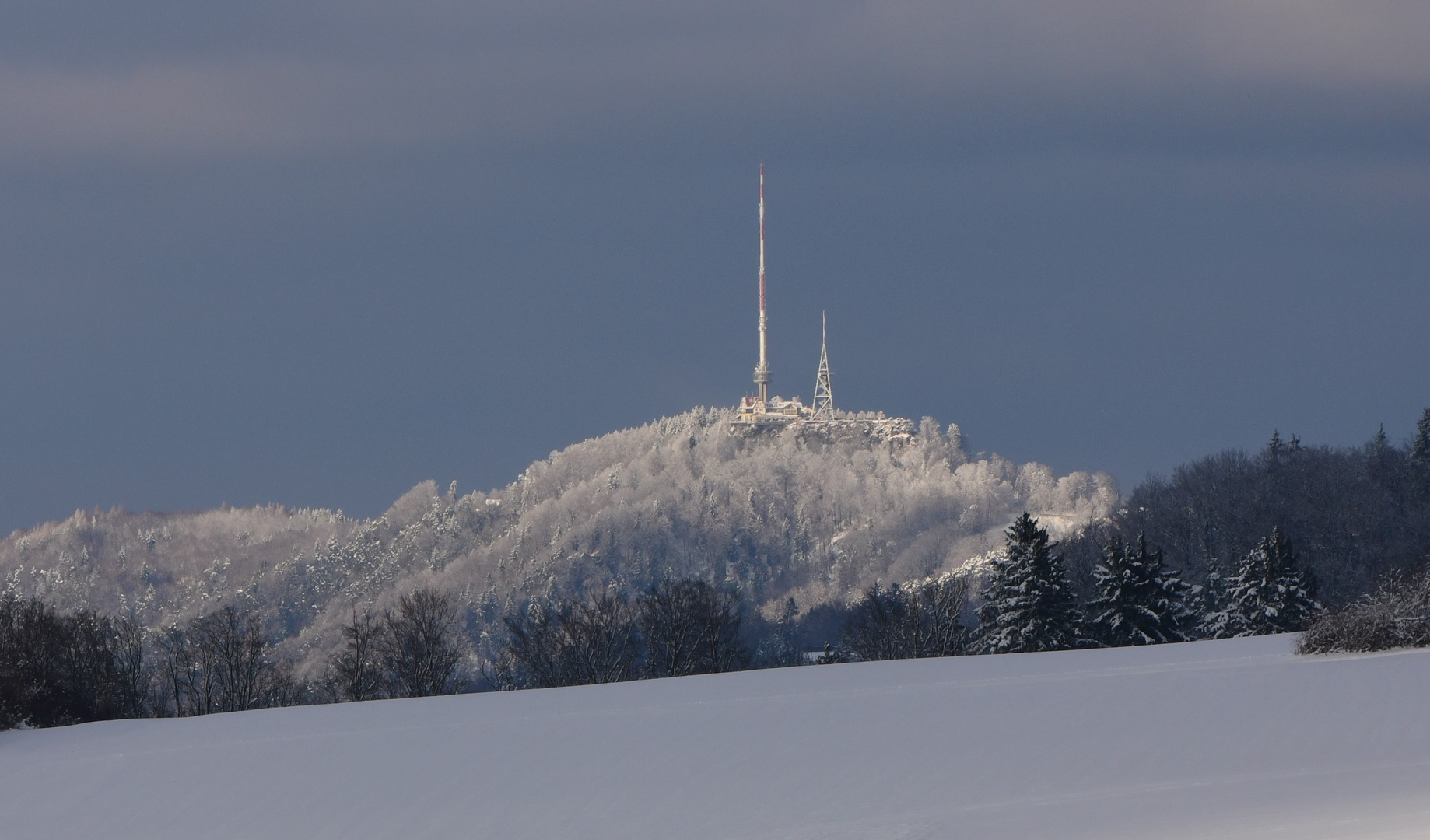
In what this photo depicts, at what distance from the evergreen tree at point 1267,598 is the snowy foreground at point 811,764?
1837 cm

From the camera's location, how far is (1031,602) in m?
42.2

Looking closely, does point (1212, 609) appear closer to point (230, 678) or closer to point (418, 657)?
point (418, 657)

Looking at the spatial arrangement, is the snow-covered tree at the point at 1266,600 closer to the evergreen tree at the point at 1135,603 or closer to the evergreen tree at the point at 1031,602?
the evergreen tree at the point at 1135,603

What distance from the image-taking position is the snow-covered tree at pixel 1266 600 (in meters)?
43.7

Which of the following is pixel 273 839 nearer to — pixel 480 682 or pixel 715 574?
pixel 480 682

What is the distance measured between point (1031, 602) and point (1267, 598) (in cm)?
762

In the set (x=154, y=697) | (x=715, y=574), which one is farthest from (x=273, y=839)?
(x=715, y=574)

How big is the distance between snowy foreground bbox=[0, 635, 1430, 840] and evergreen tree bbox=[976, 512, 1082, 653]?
1575cm

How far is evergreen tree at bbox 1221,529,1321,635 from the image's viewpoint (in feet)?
143

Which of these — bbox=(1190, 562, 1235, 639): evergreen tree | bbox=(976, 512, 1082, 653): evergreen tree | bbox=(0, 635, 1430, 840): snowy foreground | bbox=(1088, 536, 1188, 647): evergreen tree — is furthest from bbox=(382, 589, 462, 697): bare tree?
bbox=(0, 635, 1430, 840): snowy foreground

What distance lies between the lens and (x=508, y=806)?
19.0 metres

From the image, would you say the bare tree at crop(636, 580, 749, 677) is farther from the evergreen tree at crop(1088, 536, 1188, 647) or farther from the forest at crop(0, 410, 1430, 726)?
the evergreen tree at crop(1088, 536, 1188, 647)

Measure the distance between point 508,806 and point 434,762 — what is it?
2420 mm

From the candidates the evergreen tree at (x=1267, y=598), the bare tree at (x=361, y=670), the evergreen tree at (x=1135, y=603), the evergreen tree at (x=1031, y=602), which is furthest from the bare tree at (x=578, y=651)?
the evergreen tree at (x=1267, y=598)
